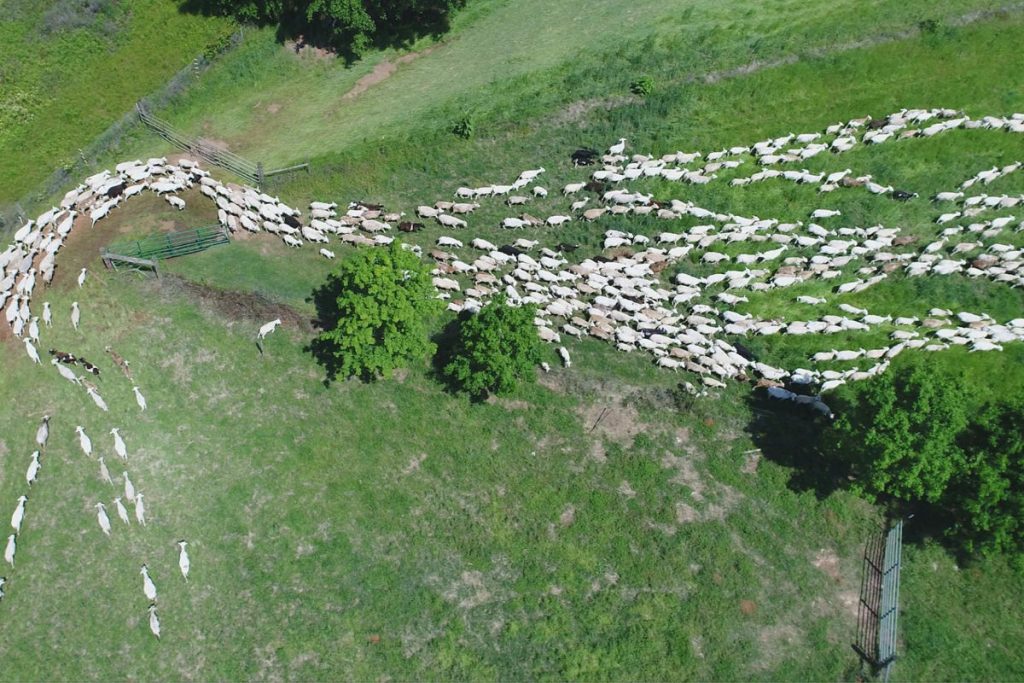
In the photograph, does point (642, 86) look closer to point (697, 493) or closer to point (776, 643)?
point (697, 493)

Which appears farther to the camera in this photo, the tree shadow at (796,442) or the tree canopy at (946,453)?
the tree shadow at (796,442)

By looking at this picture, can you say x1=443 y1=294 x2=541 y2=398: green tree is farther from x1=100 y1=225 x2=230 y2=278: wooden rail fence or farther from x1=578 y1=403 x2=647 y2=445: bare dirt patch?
x1=100 y1=225 x2=230 y2=278: wooden rail fence

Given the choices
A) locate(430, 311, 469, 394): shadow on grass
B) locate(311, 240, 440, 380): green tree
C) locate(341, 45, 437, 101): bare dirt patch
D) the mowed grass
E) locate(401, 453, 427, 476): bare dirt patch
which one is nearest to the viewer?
locate(311, 240, 440, 380): green tree

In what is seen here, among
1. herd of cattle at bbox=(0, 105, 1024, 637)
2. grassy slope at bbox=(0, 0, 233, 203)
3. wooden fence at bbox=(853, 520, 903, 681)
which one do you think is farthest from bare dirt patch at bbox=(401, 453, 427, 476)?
Answer: grassy slope at bbox=(0, 0, 233, 203)

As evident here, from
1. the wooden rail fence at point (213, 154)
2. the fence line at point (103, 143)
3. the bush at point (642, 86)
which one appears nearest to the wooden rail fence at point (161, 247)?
the wooden rail fence at point (213, 154)

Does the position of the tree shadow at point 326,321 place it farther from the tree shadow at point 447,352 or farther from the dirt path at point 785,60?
the dirt path at point 785,60

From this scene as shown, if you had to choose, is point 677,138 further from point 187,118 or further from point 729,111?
point 187,118
